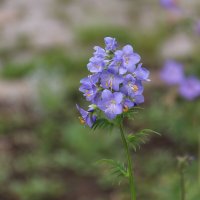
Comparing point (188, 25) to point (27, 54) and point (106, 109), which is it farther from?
point (27, 54)

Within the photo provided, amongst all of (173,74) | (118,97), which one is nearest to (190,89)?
(173,74)

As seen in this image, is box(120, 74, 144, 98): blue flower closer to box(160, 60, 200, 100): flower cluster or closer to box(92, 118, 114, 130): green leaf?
box(92, 118, 114, 130): green leaf

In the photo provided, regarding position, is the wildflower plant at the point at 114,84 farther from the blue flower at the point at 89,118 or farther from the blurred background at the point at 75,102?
the blurred background at the point at 75,102

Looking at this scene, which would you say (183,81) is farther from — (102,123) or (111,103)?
(111,103)

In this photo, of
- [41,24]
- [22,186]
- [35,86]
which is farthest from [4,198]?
[41,24]

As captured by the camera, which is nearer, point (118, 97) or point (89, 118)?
point (118, 97)

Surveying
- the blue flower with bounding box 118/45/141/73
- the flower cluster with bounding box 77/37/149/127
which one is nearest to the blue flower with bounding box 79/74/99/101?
the flower cluster with bounding box 77/37/149/127
